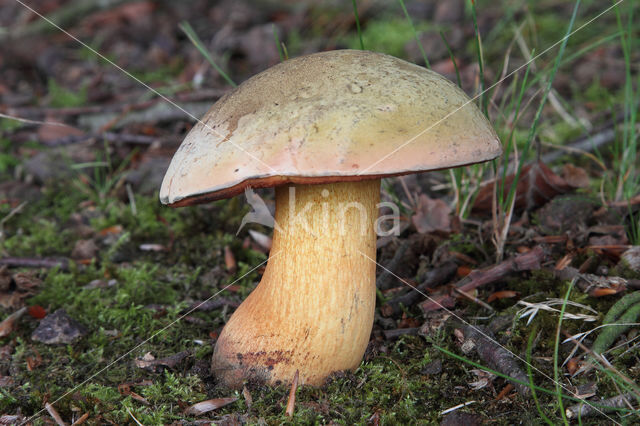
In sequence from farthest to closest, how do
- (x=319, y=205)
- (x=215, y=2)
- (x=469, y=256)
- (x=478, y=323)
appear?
(x=215, y=2) → (x=469, y=256) → (x=478, y=323) → (x=319, y=205)

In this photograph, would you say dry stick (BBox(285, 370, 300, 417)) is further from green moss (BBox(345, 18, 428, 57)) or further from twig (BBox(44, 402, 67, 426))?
green moss (BBox(345, 18, 428, 57))

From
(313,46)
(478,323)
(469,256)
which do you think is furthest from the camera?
(313,46)

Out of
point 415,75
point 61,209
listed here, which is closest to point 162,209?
point 61,209

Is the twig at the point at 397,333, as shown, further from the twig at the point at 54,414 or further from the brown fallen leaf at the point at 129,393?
the twig at the point at 54,414

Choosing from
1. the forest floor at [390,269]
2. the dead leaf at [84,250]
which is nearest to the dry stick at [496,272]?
the forest floor at [390,269]

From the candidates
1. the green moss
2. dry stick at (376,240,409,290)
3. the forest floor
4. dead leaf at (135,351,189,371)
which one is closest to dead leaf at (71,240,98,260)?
the forest floor

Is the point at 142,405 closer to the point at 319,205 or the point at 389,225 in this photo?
the point at 319,205
